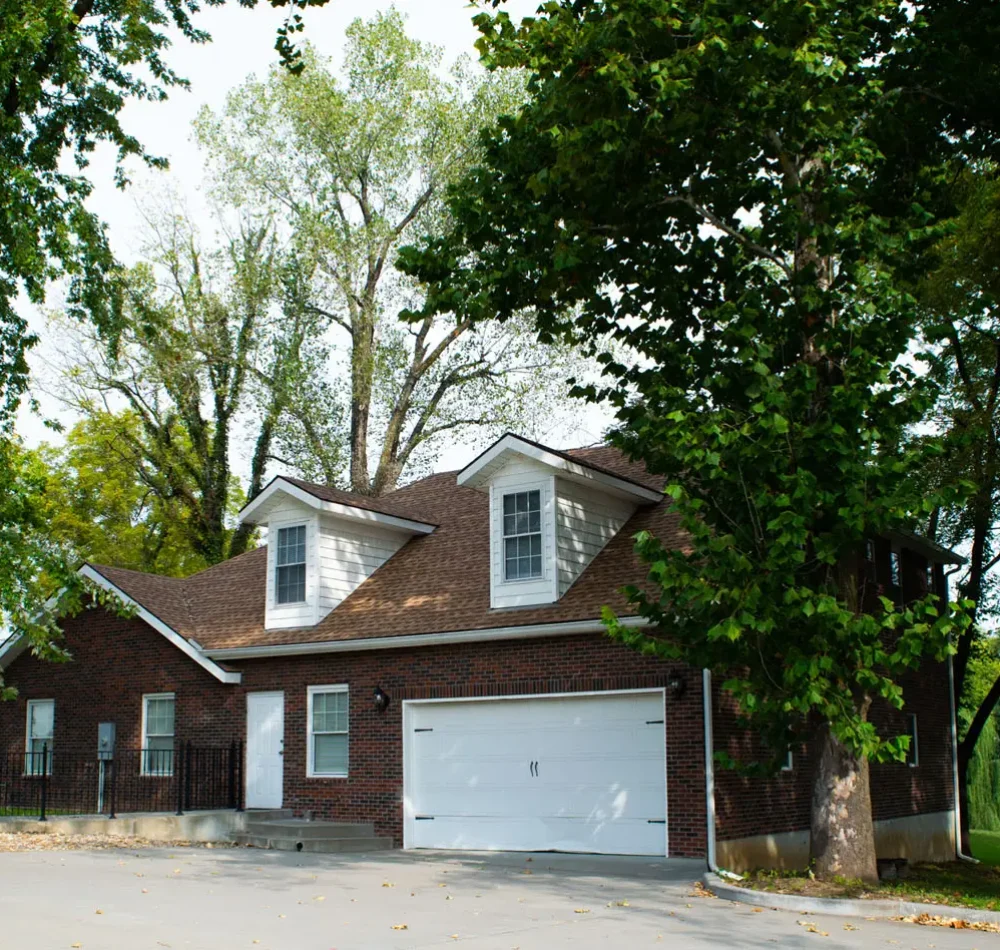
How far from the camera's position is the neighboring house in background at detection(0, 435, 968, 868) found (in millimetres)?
17016

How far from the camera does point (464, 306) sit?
14.9 m

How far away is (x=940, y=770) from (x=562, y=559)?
1086 centimetres

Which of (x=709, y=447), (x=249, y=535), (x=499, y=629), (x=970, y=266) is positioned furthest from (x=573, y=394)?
(x=249, y=535)

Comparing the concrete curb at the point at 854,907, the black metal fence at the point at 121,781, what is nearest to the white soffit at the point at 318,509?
the black metal fence at the point at 121,781

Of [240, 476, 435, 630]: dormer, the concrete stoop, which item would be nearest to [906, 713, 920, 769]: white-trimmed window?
[240, 476, 435, 630]: dormer

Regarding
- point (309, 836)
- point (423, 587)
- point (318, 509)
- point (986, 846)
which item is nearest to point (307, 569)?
point (318, 509)

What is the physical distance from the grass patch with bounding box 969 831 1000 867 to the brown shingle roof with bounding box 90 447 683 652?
12266mm

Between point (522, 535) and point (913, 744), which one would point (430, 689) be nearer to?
point (522, 535)

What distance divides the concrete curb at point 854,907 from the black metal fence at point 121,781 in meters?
10.6

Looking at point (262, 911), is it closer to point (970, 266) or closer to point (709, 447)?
point (709, 447)

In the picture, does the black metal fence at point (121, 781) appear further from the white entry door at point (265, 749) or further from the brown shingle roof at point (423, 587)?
the brown shingle roof at point (423, 587)

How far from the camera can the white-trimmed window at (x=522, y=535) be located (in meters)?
18.6

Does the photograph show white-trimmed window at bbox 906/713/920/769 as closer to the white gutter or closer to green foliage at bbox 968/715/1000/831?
the white gutter

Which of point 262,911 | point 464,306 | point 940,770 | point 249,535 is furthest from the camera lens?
point 249,535
